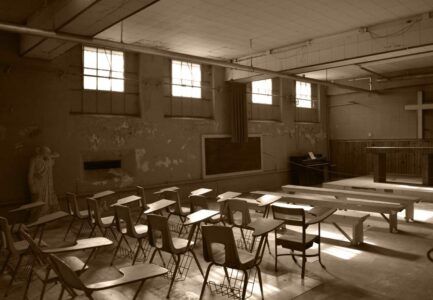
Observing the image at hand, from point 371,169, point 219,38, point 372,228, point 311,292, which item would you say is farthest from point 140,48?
point 371,169

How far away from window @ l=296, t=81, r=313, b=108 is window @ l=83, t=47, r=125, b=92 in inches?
300

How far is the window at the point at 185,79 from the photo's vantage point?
33.7 ft

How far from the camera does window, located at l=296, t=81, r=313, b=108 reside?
567 inches

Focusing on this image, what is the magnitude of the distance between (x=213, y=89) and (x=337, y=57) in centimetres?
392

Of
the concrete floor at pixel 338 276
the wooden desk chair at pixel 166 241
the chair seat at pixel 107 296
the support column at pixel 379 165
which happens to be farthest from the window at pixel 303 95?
the chair seat at pixel 107 296

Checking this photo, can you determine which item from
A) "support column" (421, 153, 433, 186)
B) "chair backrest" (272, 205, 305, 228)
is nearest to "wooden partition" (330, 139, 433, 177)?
"support column" (421, 153, 433, 186)

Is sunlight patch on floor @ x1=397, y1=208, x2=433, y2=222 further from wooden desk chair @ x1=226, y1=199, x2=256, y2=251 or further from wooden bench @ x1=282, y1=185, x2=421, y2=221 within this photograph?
wooden desk chair @ x1=226, y1=199, x2=256, y2=251

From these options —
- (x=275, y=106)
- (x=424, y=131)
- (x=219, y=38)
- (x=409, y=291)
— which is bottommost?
(x=409, y=291)

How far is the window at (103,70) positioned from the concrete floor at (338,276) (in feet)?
13.2

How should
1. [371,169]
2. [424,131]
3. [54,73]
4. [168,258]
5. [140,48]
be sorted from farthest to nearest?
[371,169] → [424,131] → [54,73] → [140,48] → [168,258]

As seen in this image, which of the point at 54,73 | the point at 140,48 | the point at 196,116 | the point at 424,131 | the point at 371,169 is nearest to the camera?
the point at 140,48

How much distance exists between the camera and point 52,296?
4059mm

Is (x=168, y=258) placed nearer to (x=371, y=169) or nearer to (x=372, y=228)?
(x=372, y=228)

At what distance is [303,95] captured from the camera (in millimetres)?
14711
